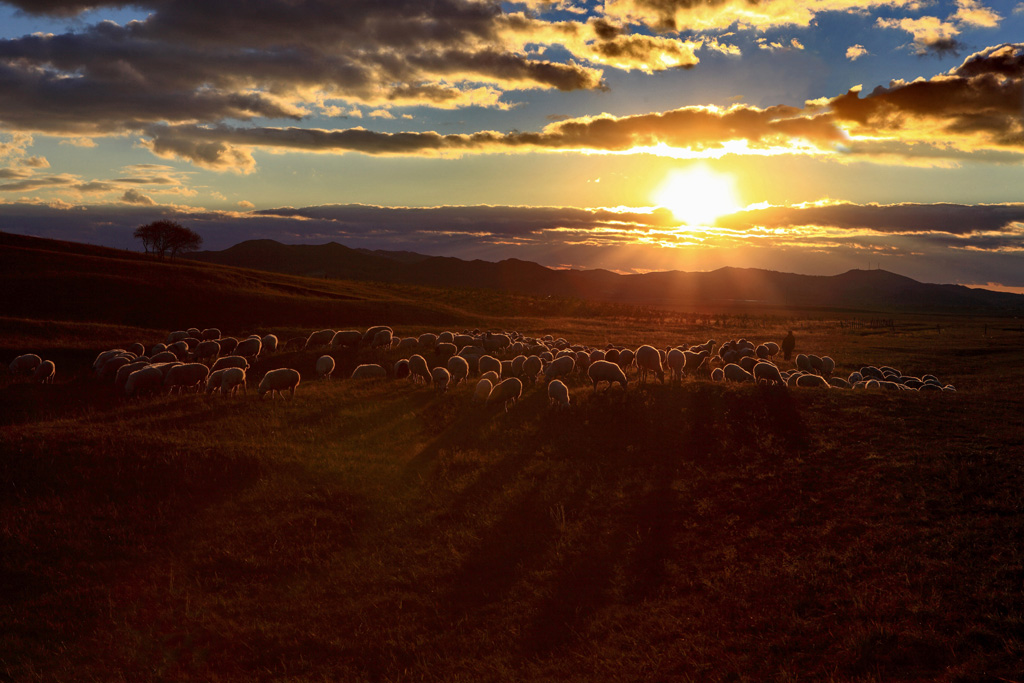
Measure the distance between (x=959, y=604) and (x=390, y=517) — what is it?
9.23 m

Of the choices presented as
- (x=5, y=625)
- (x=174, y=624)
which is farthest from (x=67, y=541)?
(x=174, y=624)

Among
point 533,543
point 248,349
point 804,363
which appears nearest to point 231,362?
point 248,349

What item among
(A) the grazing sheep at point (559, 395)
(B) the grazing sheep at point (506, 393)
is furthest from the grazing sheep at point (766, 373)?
(B) the grazing sheep at point (506, 393)

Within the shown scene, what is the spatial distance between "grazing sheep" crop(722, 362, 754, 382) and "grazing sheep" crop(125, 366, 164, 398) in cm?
2086

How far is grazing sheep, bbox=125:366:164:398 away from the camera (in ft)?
64.1

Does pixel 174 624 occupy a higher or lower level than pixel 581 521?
lower

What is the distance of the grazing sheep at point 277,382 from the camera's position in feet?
62.5

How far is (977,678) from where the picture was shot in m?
5.59

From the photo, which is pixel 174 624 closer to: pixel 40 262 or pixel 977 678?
pixel 977 678

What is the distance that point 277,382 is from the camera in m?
19.3

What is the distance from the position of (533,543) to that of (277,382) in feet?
41.2

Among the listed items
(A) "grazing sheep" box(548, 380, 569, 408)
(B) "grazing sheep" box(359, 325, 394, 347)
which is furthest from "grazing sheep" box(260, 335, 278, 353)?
(A) "grazing sheep" box(548, 380, 569, 408)

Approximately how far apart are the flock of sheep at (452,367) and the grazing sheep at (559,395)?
0.03 meters

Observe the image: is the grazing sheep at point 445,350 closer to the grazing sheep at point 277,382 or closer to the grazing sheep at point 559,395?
the grazing sheep at point 277,382
